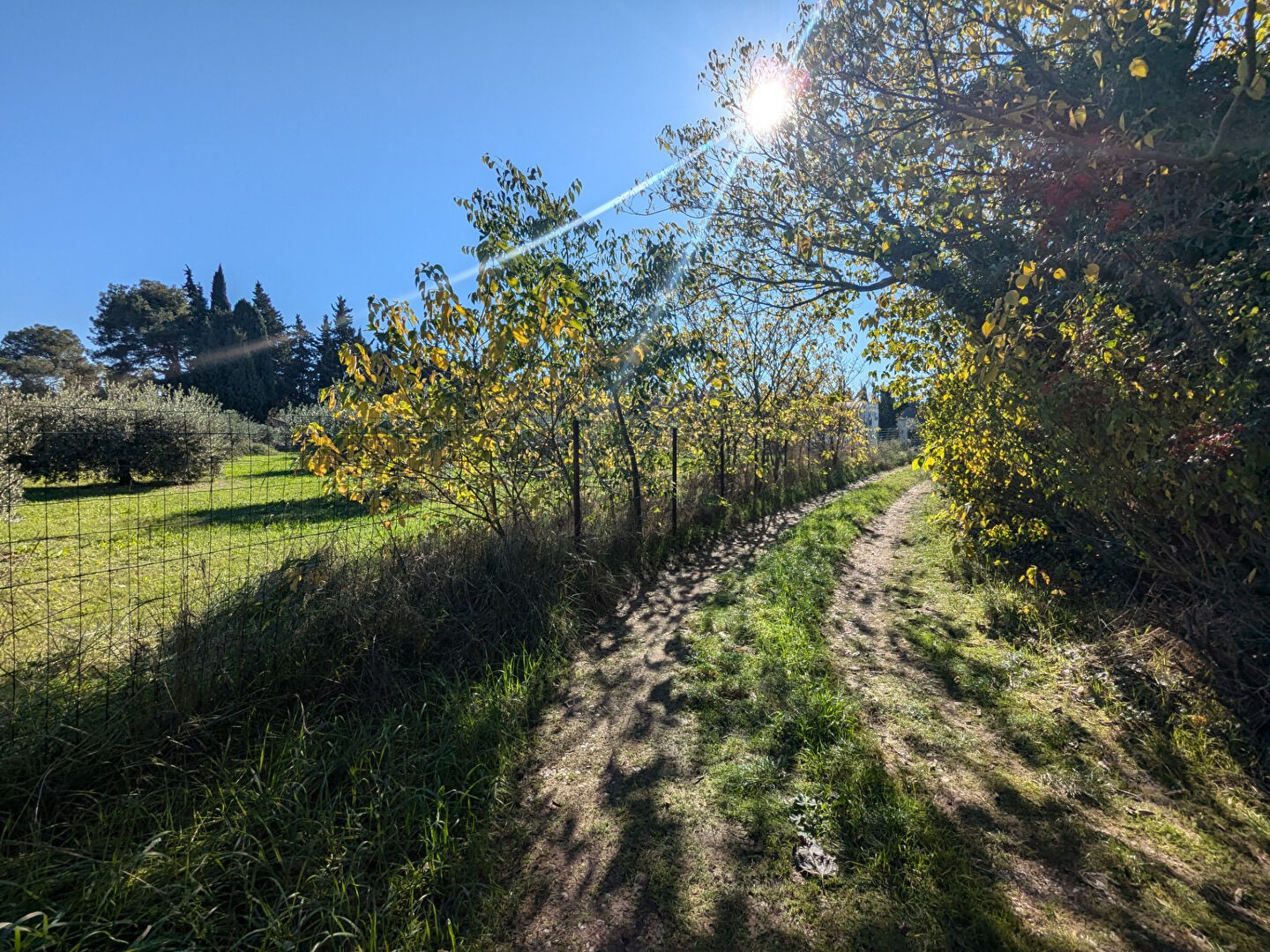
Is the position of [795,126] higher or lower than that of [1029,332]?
higher

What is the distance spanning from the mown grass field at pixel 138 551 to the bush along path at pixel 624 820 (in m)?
2.31

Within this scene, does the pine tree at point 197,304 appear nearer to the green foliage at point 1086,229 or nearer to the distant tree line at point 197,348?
the distant tree line at point 197,348

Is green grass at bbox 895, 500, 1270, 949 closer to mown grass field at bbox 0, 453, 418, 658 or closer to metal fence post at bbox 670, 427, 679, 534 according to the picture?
metal fence post at bbox 670, 427, 679, 534

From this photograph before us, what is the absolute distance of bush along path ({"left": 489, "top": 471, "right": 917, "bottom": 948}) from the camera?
2.02m

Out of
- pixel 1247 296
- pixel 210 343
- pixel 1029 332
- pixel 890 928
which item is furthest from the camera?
pixel 210 343

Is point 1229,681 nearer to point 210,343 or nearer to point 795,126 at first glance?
point 795,126

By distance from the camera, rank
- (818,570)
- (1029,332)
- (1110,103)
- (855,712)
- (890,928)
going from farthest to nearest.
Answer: (818,570) → (855,712) → (1029,332) → (1110,103) → (890,928)

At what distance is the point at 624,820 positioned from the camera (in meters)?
2.54

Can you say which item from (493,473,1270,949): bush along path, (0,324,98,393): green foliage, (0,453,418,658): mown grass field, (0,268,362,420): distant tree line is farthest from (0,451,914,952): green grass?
(0,324,98,393): green foliage

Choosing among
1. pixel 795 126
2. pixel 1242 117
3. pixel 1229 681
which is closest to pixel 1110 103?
pixel 1242 117

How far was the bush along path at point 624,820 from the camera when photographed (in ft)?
6.62

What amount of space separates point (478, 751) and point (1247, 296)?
4.30 metres

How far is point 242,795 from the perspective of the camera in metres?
2.31

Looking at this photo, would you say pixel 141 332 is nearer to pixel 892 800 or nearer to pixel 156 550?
pixel 156 550
